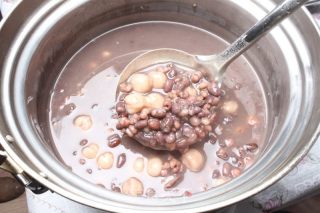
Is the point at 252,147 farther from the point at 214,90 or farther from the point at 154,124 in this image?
the point at 154,124

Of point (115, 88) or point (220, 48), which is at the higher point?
point (220, 48)

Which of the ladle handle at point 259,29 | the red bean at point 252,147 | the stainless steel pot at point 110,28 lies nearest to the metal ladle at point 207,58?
the ladle handle at point 259,29

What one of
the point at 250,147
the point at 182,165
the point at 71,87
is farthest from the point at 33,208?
the point at 250,147

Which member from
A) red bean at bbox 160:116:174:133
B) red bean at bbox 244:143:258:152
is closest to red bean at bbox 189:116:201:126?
red bean at bbox 160:116:174:133

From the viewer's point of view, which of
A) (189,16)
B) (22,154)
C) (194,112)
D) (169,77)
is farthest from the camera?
(189,16)

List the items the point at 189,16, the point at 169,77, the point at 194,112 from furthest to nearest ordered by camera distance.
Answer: the point at 189,16
the point at 169,77
the point at 194,112

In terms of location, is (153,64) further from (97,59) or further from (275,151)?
(275,151)

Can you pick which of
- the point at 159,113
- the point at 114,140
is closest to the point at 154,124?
the point at 159,113
